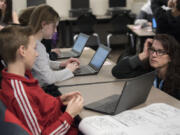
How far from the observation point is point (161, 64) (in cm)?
203

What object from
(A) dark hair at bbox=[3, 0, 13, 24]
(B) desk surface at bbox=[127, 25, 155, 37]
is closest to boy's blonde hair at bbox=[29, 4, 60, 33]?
(A) dark hair at bbox=[3, 0, 13, 24]

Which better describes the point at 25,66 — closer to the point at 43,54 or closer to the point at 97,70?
the point at 43,54

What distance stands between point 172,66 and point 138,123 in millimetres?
817

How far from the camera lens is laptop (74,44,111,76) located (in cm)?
227

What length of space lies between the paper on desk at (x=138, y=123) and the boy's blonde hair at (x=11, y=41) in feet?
1.62

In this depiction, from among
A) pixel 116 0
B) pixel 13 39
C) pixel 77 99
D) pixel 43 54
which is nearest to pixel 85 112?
pixel 77 99

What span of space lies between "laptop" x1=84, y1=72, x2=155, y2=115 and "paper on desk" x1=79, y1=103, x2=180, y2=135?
6 cm

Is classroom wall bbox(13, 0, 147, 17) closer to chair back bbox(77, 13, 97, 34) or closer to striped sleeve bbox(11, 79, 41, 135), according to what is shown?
chair back bbox(77, 13, 97, 34)

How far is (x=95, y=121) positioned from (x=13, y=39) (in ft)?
1.93

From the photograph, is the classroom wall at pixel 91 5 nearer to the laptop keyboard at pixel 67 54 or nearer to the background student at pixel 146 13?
the background student at pixel 146 13

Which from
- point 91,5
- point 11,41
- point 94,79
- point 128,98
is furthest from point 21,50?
point 91,5

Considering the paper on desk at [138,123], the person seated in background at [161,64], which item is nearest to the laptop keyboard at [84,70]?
the person seated in background at [161,64]

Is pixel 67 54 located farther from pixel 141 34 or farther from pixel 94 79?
pixel 141 34

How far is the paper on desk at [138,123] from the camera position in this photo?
1.23m
